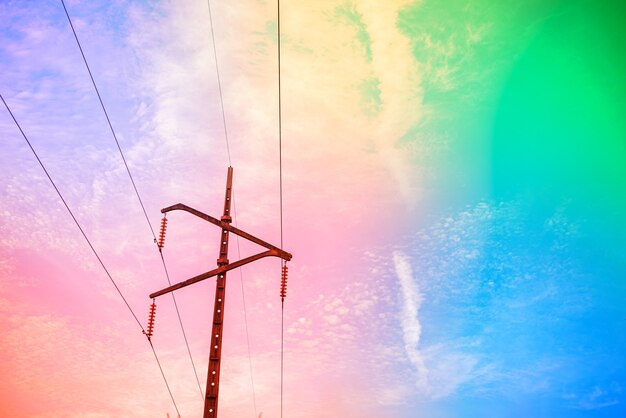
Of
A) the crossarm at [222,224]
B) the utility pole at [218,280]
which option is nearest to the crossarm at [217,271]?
the utility pole at [218,280]

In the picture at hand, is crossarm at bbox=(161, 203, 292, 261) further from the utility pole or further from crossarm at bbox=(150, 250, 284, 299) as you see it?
crossarm at bbox=(150, 250, 284, 299)

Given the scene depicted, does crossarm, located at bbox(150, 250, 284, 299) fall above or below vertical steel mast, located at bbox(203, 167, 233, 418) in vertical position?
above

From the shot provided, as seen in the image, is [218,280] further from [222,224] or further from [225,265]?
[222,224]

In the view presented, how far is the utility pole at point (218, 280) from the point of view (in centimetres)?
1350

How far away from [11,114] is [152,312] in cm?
794

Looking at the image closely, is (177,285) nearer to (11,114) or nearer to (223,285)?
(223,285)

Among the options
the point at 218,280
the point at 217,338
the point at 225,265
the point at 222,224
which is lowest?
the point at 217,338

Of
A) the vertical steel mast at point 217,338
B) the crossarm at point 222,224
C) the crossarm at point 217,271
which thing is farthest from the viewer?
the crossarm at point 222,224

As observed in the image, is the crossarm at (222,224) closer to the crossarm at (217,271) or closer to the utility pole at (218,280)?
the utility pole at (218,280)

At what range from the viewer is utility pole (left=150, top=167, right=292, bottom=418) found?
44.3 ft

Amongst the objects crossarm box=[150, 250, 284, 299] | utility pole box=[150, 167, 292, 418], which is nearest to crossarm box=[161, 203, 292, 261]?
utility pole box=[150, 167, 292, 418]

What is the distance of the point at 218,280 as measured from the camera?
15.0 metres

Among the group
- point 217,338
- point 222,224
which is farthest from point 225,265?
point 217,338

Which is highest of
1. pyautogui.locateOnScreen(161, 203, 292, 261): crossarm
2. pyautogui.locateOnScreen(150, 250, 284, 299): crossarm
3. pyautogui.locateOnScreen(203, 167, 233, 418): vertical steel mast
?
pyautogui.locateOnScreen(161, 203, 292, 261): crossarm
